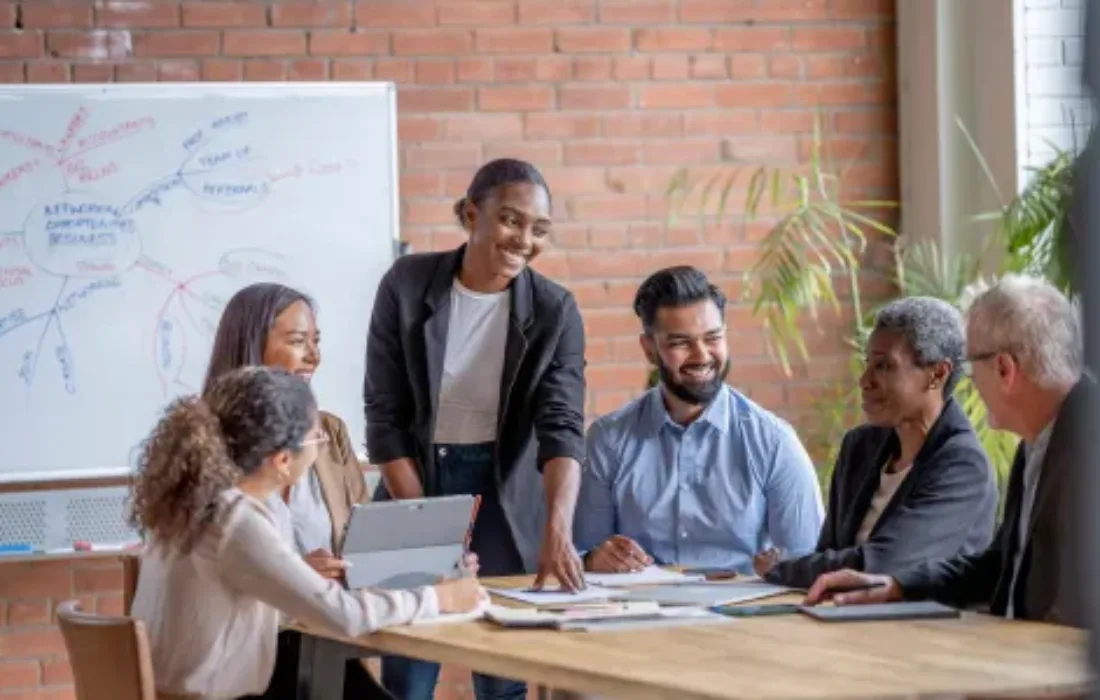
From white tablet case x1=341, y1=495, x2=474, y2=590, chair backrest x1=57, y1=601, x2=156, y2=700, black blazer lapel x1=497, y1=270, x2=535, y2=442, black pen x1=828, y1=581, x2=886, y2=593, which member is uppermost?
black blazer lapel x1=497, y1=270, x2=535, y2=442

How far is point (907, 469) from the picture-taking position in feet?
9.11

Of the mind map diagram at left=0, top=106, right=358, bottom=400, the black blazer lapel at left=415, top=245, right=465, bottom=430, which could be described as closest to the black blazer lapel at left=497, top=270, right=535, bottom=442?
the black blazer lapel at left=415, top=245, right=465, bottom=430

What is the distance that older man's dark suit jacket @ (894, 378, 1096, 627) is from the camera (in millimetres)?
2191

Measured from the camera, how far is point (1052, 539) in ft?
7.26

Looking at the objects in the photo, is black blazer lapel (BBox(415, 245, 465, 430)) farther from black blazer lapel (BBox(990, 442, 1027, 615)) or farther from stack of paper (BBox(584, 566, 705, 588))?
black blazer lapel (BBox(990, 442, 1027, 615))

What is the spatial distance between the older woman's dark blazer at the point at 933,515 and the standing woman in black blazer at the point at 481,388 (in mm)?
660

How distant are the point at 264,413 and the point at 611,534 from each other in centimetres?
95

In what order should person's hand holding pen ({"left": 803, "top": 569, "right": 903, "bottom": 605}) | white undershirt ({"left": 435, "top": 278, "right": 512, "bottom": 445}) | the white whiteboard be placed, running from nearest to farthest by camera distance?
person's hand holding pen ({"left": 803, "top": 569, "right": 903, "bottom": 605}) < white undershirt ({"left": 435, "top": 278, "right": 512, "bottom": 445}) < the white whiteboard

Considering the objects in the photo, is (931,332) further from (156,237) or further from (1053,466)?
(156,237)

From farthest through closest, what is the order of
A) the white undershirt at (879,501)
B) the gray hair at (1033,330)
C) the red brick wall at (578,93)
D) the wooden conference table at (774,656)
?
the red brick wall at (578,93) → the white undershirt at (879,501) → the gray hair at (1033,330) → the wooden conference table at (774,656)

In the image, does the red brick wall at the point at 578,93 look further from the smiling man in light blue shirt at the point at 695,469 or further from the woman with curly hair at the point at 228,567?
the woman with curly hair at the point at 228,567

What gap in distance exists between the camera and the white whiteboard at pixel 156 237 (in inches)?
168

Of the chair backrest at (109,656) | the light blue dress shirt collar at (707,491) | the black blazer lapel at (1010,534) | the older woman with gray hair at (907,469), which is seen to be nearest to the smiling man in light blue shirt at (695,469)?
the light blue dress shirt collar at (707,491)

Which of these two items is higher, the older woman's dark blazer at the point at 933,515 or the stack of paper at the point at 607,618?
the older woman's dark blazer at the point at 933,515
